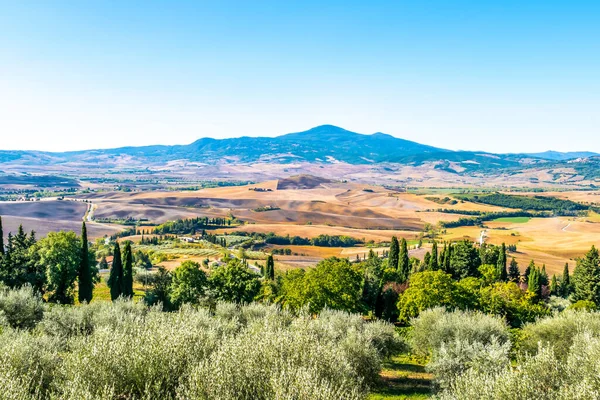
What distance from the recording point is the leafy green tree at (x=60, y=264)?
54125 millimetres

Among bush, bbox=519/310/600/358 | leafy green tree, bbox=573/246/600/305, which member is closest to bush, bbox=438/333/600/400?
bush, bbox=519/310/600/358

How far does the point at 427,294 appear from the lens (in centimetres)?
4903

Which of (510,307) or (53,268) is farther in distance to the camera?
(53,268)

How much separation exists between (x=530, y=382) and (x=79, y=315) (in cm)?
3338

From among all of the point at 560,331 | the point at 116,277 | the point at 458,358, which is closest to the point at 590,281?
the point at 560,331

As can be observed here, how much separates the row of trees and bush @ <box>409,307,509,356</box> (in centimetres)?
4479

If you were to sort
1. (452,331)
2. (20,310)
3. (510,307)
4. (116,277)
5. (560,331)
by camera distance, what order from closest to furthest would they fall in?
(452,331), (560,331), (20,310), (510,307), (116,277)

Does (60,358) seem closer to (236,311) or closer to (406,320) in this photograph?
(236,311)

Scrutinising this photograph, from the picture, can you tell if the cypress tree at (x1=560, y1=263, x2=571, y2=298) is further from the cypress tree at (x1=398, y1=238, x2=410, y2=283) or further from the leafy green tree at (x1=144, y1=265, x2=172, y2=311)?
the leafy green tree at (x1=144, y1=265, x2=172, y2=311)

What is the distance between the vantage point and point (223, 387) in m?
14.3

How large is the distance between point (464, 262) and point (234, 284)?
4938 cm

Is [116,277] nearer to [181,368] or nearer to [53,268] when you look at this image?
[53,268]

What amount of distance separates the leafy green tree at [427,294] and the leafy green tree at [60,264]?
1841 inches

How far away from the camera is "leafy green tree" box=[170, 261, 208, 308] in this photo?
49844 mm
